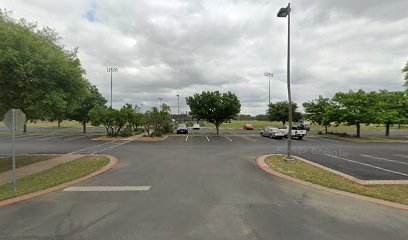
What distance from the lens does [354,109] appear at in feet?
98.9

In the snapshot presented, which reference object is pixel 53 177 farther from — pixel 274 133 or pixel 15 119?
pixel 274 133

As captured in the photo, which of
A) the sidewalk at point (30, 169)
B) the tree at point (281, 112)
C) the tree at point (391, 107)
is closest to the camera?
the sidewalk at point (30, 169)

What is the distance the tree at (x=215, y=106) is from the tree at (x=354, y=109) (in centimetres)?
1302

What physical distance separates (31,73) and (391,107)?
133ft

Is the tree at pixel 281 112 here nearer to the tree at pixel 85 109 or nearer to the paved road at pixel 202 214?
the tree at pixel 85 109

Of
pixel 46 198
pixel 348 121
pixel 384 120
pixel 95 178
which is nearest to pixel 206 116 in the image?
pixel 348 121

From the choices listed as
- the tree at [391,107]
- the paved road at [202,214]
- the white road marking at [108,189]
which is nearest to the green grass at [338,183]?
the paved road at [202,214]

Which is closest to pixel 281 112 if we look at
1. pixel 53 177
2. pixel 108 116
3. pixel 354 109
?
pixel 354 109

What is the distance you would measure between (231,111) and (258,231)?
2961cm

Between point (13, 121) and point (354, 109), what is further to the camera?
point (354, 109)

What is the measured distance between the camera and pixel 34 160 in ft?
43.2

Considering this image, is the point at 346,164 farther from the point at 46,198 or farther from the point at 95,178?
the point at 46,198

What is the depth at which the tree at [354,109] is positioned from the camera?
1147 inches

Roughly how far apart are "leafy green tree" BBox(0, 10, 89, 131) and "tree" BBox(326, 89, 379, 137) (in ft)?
101
